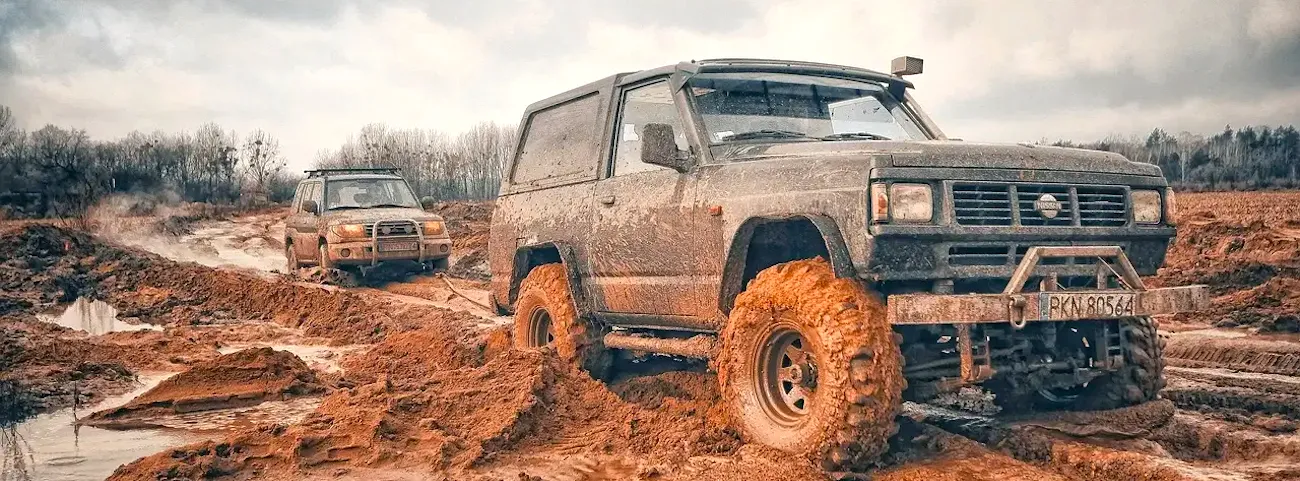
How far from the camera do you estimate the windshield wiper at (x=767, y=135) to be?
6094mm

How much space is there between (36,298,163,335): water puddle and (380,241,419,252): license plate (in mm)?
3749

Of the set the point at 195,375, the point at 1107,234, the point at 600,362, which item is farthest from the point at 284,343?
the point at 1107,234

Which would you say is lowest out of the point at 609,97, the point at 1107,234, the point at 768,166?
the point at 1107,234

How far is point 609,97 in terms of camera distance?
23.4 ft

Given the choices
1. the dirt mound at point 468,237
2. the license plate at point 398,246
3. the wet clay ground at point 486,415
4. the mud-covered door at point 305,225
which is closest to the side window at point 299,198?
the mud-covered door at point 305,225

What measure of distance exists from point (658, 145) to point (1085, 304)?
2349mm

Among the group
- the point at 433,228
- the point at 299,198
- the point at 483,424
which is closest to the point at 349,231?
the point at 433,228

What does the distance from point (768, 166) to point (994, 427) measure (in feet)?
5.84

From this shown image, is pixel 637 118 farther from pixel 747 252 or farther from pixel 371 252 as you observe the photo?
pixel 371 252

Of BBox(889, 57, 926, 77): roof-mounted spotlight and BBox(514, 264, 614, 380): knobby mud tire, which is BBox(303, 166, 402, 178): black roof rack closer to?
BBox(514, 264, 614, 380): knobby mud tire

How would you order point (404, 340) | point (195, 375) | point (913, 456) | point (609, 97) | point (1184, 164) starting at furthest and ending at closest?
point (1184, 164) → point (404, 340) → point (195, 375) → point (609, 97) → point (913, 456)

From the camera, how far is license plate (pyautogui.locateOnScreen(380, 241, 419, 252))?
16156 mm

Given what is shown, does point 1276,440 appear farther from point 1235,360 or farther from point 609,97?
point 609,97

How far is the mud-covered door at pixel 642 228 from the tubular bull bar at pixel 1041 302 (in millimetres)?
1614
